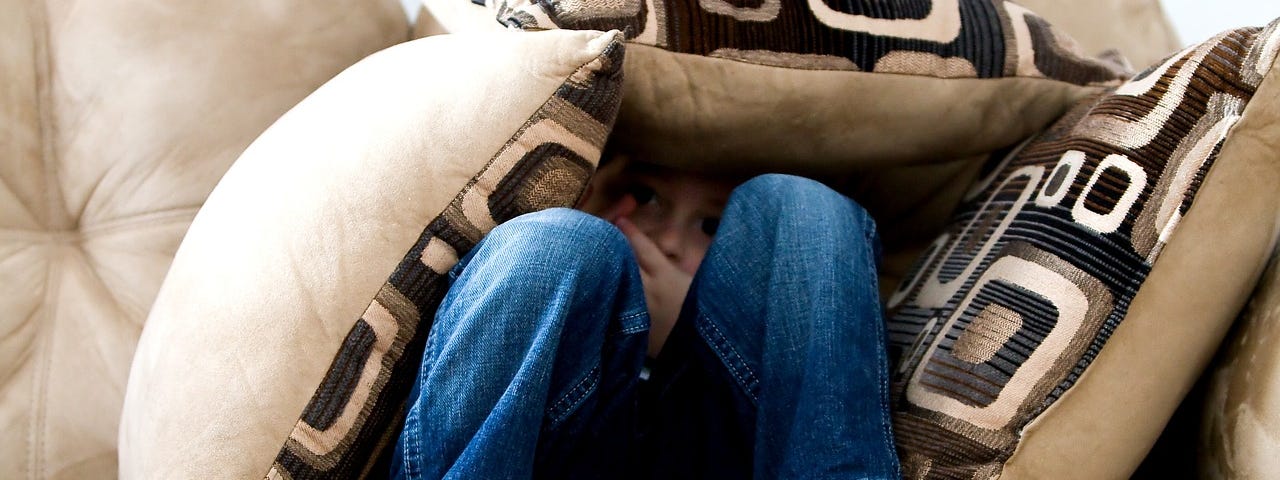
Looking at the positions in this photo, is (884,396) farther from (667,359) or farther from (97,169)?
(97,169)

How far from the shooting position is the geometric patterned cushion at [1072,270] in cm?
49

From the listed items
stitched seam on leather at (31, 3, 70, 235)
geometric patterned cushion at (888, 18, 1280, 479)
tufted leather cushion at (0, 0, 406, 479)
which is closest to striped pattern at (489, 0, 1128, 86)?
geometric patterned cushion at (888, 18, 1280, 479)

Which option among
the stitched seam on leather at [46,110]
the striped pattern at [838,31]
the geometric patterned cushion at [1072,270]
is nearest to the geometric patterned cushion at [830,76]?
the striped pattern at [838,31]

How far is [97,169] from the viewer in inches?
25.1

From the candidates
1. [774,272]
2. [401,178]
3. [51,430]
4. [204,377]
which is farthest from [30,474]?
[774,272]

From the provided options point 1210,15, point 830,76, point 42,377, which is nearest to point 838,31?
point 830,76

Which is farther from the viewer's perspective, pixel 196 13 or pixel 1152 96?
pixel 196 13

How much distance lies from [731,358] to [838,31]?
234mm

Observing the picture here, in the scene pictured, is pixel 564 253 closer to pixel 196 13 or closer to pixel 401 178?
pixel 401 178

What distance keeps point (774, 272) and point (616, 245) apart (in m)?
0.10

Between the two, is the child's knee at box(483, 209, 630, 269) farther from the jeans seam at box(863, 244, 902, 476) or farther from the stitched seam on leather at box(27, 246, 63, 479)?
the stitched seam on leather at box(27, 246, 63, 479)

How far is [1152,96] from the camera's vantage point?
0.52 m

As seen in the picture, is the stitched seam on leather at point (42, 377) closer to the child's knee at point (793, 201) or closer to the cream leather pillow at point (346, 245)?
the cream leather pillow at point (346, 245)

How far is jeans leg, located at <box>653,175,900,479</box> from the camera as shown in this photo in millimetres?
499
